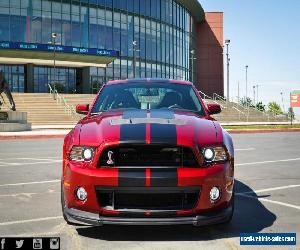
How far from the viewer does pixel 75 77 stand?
55.5 m

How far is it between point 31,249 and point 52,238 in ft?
0.72

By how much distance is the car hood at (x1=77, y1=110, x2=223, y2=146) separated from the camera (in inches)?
174

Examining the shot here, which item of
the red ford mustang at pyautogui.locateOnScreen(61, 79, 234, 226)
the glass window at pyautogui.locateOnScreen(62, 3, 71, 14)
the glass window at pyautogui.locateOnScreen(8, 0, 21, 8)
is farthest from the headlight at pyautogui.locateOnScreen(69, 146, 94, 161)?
the glass window at pyautogui.locateOnScreen(62, 3, 71, 14)

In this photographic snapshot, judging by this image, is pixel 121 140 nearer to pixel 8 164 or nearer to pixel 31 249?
pixel 31 249

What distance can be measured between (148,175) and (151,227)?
97 cm

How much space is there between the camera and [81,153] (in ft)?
14.9

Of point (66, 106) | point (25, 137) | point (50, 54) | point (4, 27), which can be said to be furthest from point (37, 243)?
point (4, 27)

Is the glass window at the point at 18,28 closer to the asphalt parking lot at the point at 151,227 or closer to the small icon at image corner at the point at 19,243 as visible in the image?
the asphalt parking lot at the point at 151,227

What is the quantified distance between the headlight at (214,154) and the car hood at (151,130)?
2.8 inches

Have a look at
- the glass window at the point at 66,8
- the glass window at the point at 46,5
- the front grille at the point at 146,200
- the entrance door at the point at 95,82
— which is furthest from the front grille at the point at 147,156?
the entrance door at the point at 95,82

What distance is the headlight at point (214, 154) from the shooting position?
448 centimetres

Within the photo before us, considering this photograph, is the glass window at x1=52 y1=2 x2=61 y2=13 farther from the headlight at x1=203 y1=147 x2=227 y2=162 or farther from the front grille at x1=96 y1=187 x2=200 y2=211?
the front grille at x1=96 y1=187 x2=200 y2=211

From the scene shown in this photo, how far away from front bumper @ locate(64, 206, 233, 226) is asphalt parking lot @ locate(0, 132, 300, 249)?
22 cm

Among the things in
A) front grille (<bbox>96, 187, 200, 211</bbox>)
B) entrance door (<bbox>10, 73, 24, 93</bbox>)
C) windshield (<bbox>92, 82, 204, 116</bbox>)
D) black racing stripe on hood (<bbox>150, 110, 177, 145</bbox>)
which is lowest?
front grille (<bbox>96, 187, 200, 211</bbox>)
